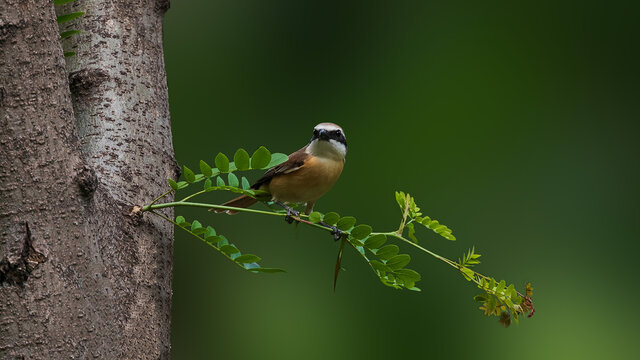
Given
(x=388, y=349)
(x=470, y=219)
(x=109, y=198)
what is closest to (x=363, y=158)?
(x=470, y=219)

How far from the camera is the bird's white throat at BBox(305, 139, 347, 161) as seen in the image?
218 cm

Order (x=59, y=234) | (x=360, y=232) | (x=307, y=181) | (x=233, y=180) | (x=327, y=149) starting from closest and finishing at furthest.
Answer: (x=59, y=234) < (x=360, y=232) < (x=233, y=180) < (x=307, y=181) < (x=327, y=149)

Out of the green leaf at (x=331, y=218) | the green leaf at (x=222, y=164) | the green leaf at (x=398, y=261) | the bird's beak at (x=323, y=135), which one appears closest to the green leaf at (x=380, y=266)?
the green leaf at (x=398, y=261)

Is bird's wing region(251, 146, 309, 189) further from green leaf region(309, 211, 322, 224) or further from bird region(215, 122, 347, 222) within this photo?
green leaf region(309, 211, 322, 224)

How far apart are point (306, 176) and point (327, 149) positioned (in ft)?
0.64

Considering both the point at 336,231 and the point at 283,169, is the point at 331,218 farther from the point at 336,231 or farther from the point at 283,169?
the point at 283,169

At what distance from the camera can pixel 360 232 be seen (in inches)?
58.5

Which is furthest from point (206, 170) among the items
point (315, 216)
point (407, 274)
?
point (407, 274)

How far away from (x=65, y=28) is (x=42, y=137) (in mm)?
583

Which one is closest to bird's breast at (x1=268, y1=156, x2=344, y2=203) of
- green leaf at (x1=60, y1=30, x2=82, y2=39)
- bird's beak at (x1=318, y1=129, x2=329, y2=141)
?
bird's beak at (x1=318, y1=129, x2=329, y2=141)

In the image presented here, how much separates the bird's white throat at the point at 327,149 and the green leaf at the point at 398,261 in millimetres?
668

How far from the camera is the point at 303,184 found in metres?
2.02

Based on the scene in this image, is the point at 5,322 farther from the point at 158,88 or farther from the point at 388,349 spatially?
the point at 388,349

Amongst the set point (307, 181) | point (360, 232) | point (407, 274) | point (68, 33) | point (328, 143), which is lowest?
point (407, 274)
